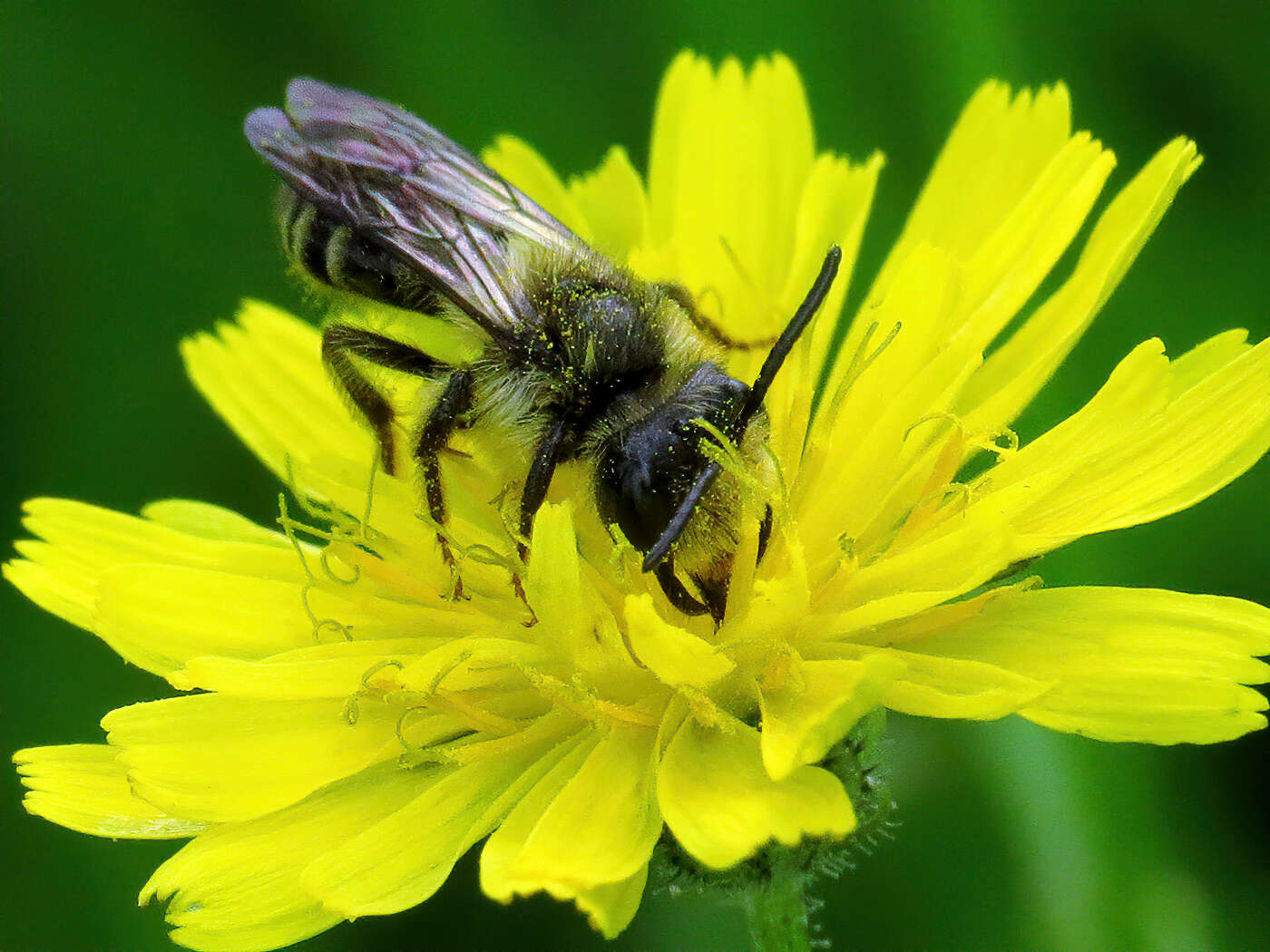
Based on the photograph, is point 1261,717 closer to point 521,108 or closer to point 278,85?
point 521,108

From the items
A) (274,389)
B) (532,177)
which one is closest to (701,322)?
(532,177)

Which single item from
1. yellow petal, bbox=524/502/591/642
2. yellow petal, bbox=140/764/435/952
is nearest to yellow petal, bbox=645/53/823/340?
yellow petal, bbox=524/502/591/642

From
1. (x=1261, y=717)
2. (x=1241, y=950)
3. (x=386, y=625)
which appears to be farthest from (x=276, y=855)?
(x=1241, y=950)

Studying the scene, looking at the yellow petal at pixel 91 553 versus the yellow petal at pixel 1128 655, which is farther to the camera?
the yellow petal at pixel 91 553

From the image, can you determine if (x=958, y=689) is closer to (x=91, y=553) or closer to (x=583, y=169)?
(x=91, y=553)

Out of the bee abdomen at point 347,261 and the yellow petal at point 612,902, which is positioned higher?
the bee abdomen at point 347,261

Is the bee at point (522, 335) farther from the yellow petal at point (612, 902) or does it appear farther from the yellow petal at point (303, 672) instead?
the yellow petal at point (612, 902)

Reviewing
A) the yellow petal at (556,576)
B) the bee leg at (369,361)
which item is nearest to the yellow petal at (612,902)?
the yellow petal at (556,576)

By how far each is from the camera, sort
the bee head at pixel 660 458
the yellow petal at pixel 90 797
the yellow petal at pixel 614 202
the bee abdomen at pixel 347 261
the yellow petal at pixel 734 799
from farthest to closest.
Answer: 1. the yellow petal at pixel 614 202
2. the bee abdomen at pixel 347 261
3. the yellow petal at pixel 90 797
4. the bee head at pixel 660 458
5. the yellow petal at pixel 734 799

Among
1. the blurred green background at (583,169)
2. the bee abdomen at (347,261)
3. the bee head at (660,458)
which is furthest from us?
the blurred green background at (583,169)

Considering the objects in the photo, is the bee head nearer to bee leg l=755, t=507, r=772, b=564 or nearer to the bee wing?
bee leg l=755, t=507, r=772, b=564
